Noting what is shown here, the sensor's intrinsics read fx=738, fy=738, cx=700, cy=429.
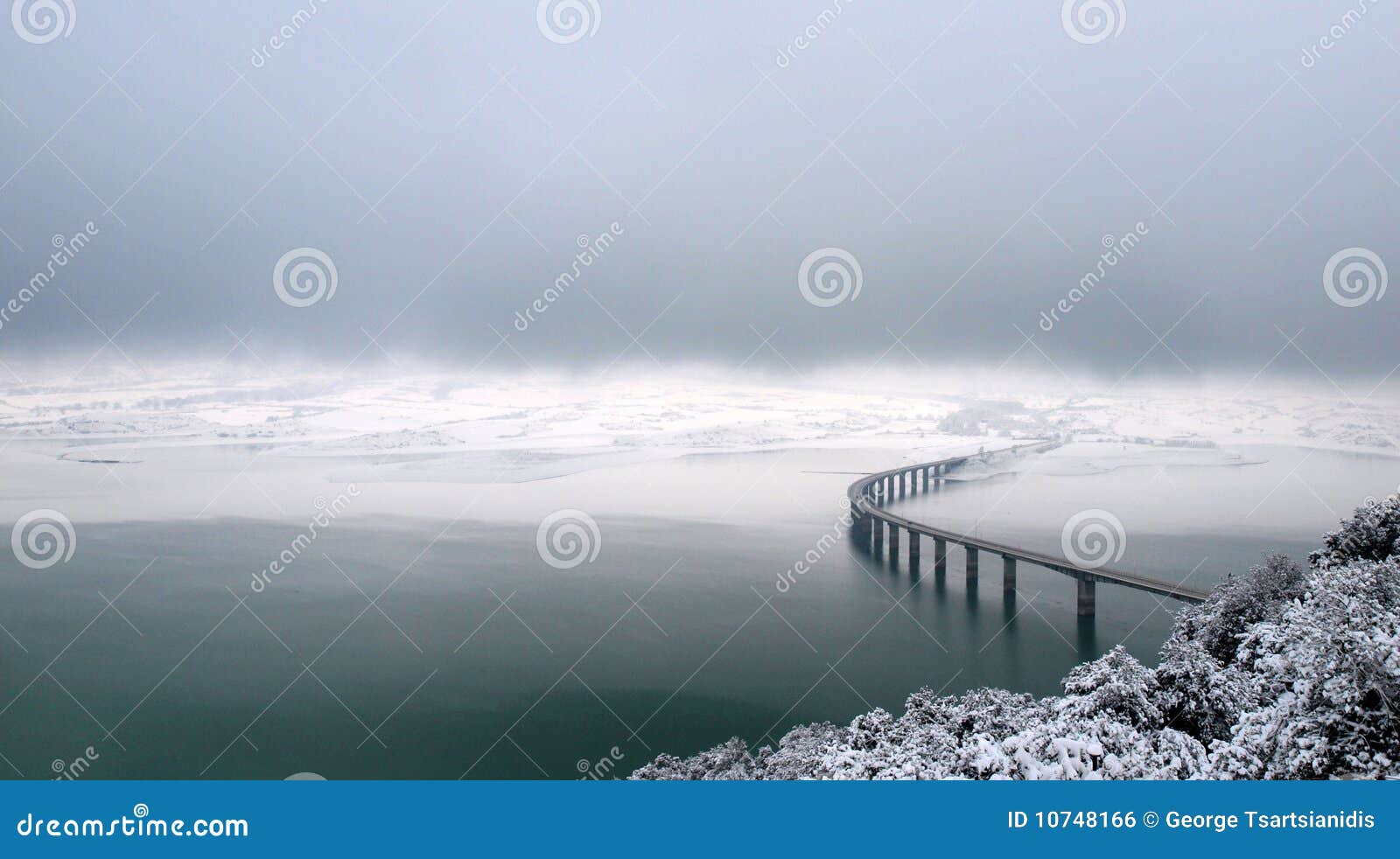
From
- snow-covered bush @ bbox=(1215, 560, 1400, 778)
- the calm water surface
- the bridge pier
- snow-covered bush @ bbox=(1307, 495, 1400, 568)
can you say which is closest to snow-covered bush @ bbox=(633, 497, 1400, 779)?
snow-covered bush @ bbox=(1215, 560, 1400, 778)

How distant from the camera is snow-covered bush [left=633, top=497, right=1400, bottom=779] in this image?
6.27 meters

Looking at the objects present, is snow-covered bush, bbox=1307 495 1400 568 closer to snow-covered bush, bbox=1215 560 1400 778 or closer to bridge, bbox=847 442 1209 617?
snow-covered bush, bbox=1215 560 1400 778

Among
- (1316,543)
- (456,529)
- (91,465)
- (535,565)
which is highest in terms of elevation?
(91,465)

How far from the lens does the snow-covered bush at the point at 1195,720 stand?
627cm

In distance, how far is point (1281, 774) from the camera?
256 inches

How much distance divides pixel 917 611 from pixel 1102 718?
948 inches

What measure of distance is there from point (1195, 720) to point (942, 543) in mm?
30434

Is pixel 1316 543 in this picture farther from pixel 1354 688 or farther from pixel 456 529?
pixel 456 529

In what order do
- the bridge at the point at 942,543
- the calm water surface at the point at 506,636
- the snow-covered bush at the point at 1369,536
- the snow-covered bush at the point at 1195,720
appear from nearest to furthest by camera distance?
the snow-covered bush at the point at 1195,720
the snow-covered bush at the point at 1369,536
the calm water surface at the point at 506,636
the bridge at the point at 942,543

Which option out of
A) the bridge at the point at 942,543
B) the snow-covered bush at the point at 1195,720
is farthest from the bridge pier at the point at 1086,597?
the snow-covered bush at the point at 1195,720

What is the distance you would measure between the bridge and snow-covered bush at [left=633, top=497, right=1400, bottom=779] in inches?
585

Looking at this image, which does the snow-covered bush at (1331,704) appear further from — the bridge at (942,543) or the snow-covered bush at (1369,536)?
the bridge at (942,543)

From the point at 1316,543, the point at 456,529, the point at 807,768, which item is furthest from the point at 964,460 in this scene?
the point at 807,768

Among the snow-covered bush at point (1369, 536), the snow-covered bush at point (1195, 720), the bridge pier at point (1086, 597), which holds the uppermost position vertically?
the snow-covered bush at point (1369, 536)
